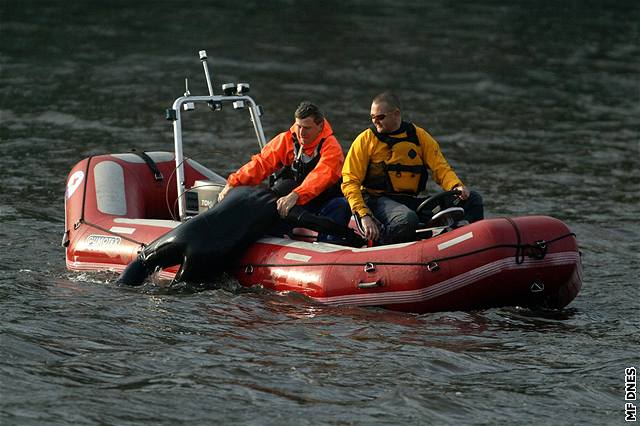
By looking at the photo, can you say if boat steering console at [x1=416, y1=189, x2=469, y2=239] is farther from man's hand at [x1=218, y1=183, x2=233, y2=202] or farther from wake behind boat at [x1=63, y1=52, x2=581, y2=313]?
man's hand at [x1=218, y1=183, x2=233, y2=202]

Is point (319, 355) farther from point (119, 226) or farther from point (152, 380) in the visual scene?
point (119, 226)

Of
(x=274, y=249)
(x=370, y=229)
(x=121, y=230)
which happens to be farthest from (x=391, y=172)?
(x=121, y=230)

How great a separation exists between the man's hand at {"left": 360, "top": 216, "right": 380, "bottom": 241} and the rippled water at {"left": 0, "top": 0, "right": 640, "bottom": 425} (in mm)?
475

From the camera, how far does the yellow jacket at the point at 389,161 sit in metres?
8.27

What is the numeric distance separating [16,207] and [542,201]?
4995mm

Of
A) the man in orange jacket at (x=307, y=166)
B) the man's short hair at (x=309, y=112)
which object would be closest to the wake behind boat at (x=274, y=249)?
the man in orange jacket at (x=307, y=166)

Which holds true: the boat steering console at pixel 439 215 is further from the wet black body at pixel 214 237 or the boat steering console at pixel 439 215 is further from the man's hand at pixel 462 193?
the wet black body at pixel 214 237

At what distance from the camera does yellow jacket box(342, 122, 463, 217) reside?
827 centimetres

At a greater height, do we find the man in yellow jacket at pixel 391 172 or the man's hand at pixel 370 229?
the man in yellow jacket at pixel 391 172

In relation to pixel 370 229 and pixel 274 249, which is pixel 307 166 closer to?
pixel 274 249

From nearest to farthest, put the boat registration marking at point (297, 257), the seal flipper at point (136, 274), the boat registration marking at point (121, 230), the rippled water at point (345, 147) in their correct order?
the rippled water at point (345, 147), the boat registration marking at point (297, 257), the seal flipper at point (136, 274), the boat registration marking at point (121, 230)

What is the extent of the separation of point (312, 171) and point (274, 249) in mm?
587

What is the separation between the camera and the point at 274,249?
27.9 feet

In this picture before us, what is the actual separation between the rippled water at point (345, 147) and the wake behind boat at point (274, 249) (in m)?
0.15
